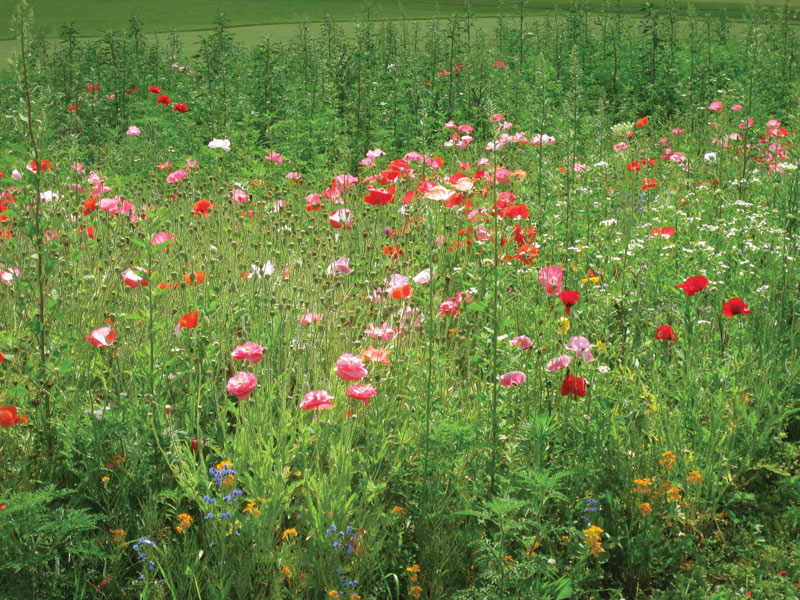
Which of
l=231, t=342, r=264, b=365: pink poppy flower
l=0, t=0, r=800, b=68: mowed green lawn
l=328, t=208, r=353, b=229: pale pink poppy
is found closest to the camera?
l=231, t=342, r=264, b=365: pink poppy flower

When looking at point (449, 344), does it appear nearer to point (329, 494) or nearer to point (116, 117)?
point (329, 494)

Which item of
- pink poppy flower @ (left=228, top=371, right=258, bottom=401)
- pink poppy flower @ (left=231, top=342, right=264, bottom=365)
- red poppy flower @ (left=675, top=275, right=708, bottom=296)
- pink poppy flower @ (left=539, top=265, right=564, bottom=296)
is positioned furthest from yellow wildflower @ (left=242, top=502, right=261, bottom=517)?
red poppy flower @ (left=675, top=275, right=708, bottom=296)

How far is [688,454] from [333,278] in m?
1.63

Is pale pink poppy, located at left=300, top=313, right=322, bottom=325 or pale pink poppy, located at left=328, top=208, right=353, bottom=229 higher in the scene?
pale pink poppy, located at left=328, top=208, right=353, bottom=229

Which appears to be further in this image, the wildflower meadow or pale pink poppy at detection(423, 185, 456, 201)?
pale pink poppy at detection(423, 185, 456, 201)

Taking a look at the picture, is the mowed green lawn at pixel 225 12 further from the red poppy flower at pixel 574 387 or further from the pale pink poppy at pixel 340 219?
the red poppy flower at pixel 574 387

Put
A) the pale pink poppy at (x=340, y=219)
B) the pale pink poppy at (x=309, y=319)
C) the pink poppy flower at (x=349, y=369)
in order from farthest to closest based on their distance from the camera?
the pale pink poppy at (x=340, y=219)
the pale pink poppy at (x=309, y=319)
the pink poppy flower at (x=349, y=369)

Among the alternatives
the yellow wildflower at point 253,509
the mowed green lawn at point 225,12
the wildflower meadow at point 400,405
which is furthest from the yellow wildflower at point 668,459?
the mowed green lawn at point 225,12

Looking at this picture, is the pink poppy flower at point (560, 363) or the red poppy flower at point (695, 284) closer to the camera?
the pink poppy flower at point (560, 363)

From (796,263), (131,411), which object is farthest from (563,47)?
(131,411)

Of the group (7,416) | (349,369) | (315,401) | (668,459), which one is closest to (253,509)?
(315,401)

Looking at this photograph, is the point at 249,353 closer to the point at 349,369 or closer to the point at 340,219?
the point at 349,369

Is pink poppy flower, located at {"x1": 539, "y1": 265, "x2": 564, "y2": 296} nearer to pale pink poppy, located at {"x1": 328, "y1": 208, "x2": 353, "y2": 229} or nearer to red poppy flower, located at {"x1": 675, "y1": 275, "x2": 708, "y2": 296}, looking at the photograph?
red poppy flower, located at {"x1": 675, "y1": 275, "x2": 708, "y2": 296}

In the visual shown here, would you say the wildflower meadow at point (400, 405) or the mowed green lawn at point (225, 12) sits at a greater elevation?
the mowed green lawn at point (225, 12)
